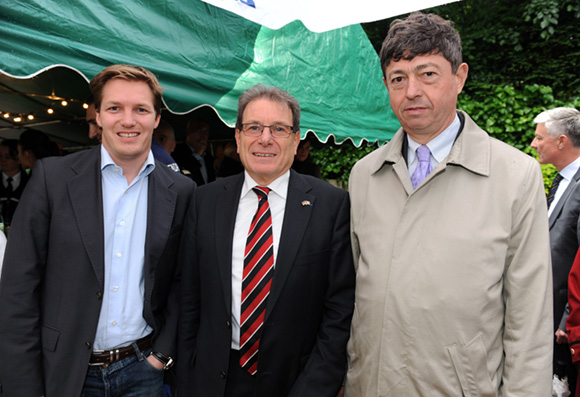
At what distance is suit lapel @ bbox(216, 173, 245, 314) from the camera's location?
2104 millimetres

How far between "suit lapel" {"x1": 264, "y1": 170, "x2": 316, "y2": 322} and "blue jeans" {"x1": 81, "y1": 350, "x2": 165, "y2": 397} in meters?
0.73

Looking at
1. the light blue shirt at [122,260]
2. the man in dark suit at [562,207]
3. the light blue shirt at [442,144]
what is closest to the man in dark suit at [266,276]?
the light blue shirt at [122,260]

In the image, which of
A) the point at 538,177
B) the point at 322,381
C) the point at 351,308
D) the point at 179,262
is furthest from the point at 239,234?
the point at 538,177

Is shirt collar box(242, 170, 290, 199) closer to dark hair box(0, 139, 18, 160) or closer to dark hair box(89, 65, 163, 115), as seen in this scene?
dark hair box(89, 65, 163, 115)

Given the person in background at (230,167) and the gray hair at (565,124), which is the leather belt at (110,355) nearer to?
the person in background at (230,167)

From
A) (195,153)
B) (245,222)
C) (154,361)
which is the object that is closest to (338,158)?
(195,153)

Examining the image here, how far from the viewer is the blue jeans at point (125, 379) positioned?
211 centimetres

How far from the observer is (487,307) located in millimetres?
1826

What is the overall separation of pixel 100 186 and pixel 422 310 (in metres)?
1.63

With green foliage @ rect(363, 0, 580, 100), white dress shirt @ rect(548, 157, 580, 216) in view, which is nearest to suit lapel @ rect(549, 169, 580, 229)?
white dress shirt @ rect(548, 157, 580, 216)

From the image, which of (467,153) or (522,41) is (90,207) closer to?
(467,153)

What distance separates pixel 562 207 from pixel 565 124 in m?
0.91

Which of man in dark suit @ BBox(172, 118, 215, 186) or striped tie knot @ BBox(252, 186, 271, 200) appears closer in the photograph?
Answer: striped tie knot @ BBox(252, 186, 271, 200)

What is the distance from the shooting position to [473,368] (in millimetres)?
1795
